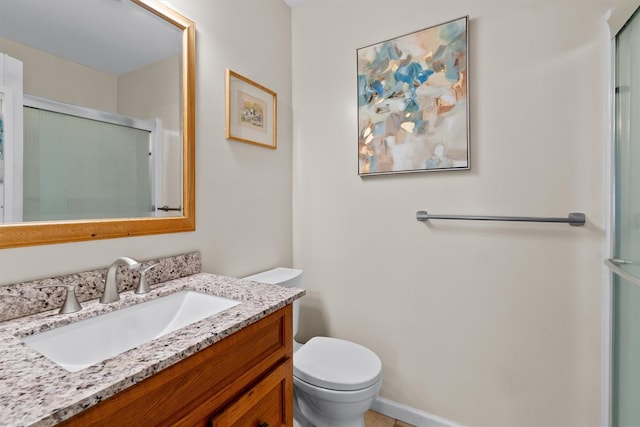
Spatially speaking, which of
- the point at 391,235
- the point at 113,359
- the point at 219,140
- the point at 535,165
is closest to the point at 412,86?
the point at 535,165

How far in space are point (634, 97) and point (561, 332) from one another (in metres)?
0.95

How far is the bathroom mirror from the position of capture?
0.84 metres

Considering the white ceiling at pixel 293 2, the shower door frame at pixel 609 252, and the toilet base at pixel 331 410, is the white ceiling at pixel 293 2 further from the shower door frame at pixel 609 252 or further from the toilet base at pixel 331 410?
the toilet base at pixel 331 410

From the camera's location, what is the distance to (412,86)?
1.50m

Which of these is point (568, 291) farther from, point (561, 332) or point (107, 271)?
point (107, 271)

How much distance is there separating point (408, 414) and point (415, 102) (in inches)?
64.9

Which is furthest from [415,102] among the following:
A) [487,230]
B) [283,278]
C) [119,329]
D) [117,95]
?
[119,329]

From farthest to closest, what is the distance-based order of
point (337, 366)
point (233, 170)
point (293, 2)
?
point (293, 2) → point (233, 170) → point (337, 366)

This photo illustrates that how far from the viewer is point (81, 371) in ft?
1.77

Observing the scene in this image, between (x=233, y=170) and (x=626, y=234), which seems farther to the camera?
(x=233, y=170)

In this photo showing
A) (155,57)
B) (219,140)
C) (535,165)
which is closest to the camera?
(155,57)

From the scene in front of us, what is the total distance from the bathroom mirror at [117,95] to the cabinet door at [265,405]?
27.4 inches

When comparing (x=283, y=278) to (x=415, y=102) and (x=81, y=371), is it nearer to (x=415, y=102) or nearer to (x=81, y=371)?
(x=81, y=371)

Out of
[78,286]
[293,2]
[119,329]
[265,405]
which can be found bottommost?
[265,405]
